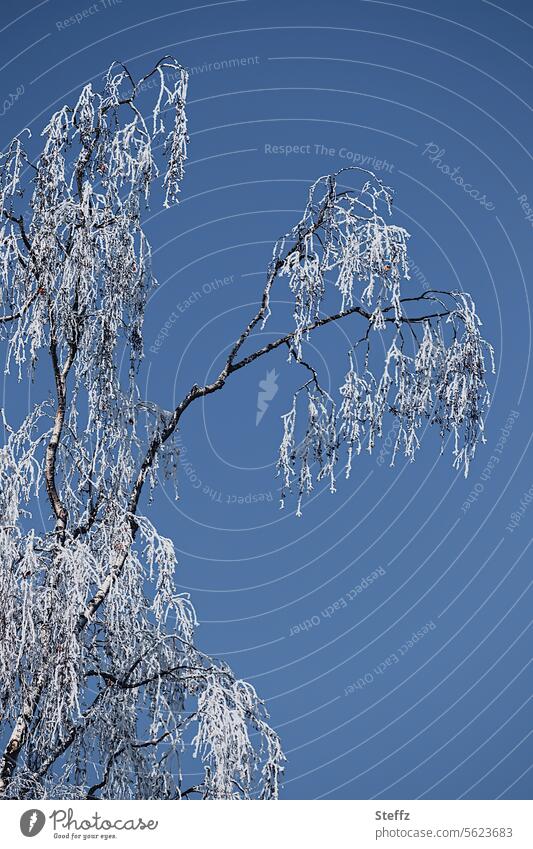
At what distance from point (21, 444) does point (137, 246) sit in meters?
1.18

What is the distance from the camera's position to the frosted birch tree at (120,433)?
6.29m

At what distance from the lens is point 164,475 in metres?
7.25

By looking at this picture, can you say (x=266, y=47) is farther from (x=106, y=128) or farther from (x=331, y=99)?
(x=106, y=128)

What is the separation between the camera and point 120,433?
7.04 m

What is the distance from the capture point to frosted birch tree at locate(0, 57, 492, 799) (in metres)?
6.29

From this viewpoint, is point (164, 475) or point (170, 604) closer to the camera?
point (170, 604)

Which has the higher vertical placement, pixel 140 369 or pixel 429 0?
pixel 429 0

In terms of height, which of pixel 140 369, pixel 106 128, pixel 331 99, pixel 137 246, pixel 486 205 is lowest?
pixel 140 369

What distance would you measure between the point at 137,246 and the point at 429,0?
529 centimetres
